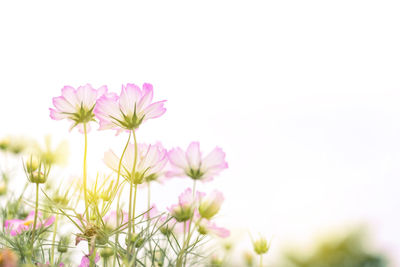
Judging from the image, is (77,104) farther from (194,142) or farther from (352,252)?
(352,252)

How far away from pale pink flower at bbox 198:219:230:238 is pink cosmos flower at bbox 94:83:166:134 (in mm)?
162

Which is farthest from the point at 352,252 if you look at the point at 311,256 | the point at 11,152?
the point at 11,152

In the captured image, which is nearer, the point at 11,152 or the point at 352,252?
the point at 11,152

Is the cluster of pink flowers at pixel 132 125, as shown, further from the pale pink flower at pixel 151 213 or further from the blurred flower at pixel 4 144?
the blurred flower at pixel 4 144

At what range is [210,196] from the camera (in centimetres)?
58

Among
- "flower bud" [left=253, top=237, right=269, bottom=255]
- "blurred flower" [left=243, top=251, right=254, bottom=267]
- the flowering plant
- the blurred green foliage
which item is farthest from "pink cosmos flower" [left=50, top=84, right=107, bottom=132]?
the blurred green foliage

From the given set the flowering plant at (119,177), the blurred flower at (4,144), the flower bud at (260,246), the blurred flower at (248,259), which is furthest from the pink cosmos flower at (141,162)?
the blurred flower at (4,144)

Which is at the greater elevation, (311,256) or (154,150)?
(154,150)

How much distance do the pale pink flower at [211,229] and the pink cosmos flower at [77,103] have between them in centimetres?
20

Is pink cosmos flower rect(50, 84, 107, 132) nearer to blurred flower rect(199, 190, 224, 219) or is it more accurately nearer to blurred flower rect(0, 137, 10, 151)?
blurred flower rect(199, 190, 224, 219)

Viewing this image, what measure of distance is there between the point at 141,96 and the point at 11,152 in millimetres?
714

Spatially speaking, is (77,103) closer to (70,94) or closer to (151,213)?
(70,94)

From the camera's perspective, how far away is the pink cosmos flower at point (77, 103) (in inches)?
20.8

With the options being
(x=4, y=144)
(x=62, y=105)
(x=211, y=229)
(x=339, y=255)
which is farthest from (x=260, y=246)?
(x=339, y=255)
